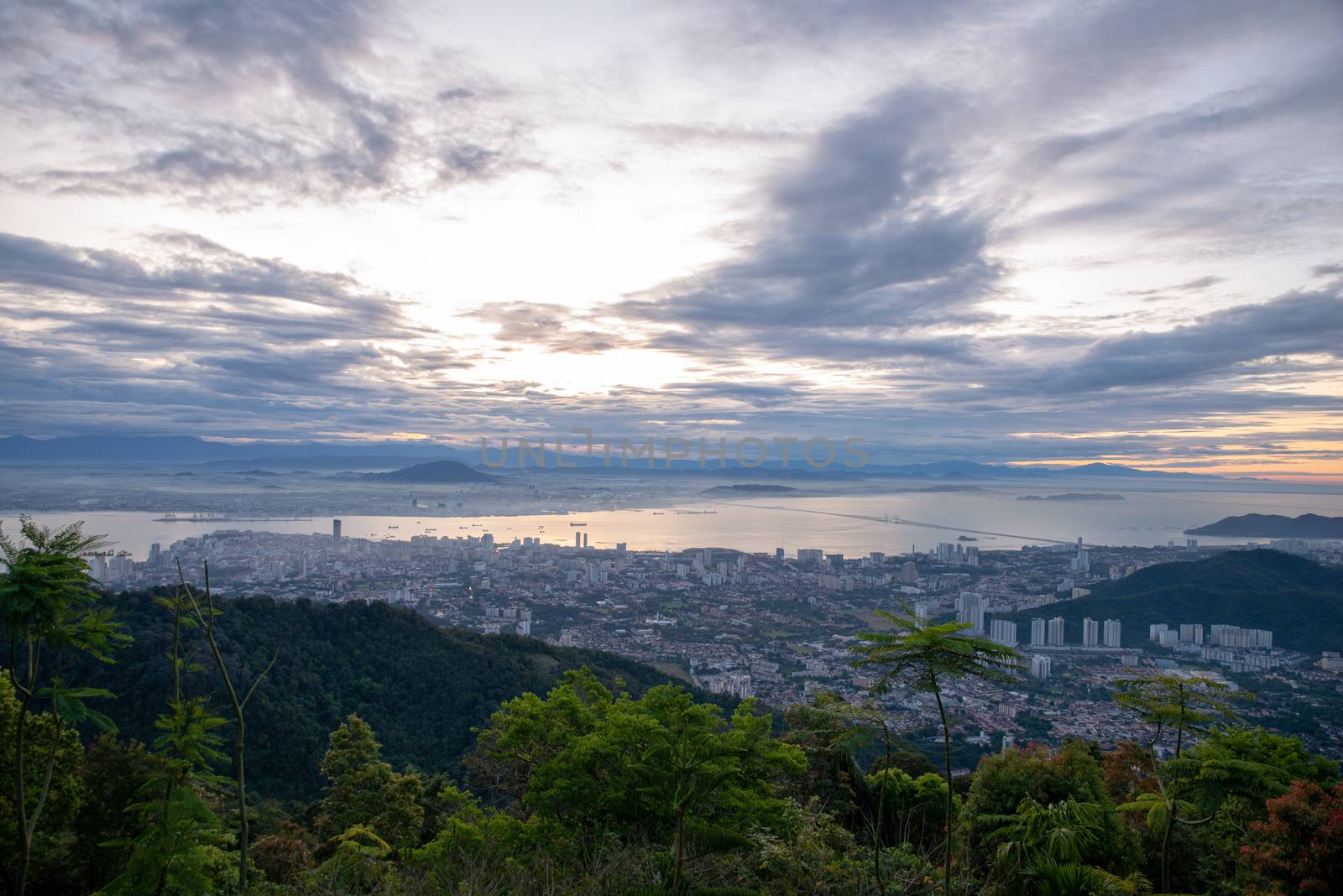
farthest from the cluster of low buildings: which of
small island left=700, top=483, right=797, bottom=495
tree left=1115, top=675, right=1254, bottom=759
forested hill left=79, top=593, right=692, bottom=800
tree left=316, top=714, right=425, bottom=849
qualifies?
small island left=700, top=483, right=797, bottom=495

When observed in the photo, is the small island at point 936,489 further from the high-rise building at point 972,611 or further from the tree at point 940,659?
the tree at point 940,659

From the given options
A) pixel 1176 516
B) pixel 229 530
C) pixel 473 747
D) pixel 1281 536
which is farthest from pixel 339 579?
pixel 1176 516

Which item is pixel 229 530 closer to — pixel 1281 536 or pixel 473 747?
pixel 473 747

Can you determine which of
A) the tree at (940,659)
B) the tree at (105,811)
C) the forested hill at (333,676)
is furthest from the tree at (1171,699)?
the forested hill at (333,676)

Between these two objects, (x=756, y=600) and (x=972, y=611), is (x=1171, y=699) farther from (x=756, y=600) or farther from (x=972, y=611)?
(x=756, y=600)

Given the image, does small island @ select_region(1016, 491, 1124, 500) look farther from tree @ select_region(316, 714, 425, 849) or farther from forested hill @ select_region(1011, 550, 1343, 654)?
tree @ select_region(316, 714, 425, 849)

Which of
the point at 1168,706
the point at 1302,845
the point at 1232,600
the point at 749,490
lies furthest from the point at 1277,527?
the point at 1302,845
